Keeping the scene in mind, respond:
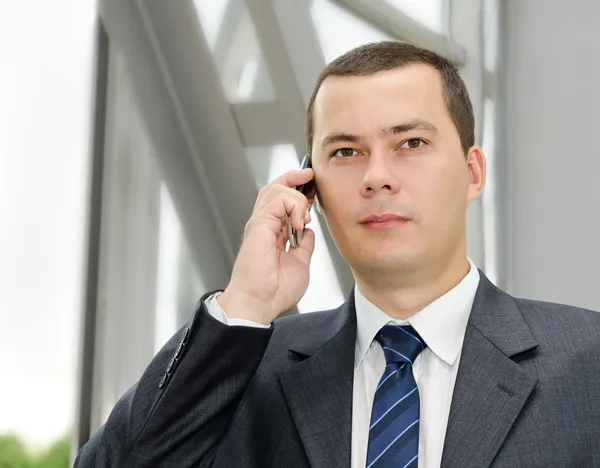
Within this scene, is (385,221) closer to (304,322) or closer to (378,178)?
(378,178)

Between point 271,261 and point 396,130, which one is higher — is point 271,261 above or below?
below

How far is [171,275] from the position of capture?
2.65 meters

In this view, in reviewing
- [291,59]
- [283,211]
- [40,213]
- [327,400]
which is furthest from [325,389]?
[40,213]

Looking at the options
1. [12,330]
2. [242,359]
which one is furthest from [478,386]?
[12,330]

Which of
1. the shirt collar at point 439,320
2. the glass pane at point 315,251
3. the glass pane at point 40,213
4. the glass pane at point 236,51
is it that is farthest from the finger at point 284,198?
the glass pane at point 40,213

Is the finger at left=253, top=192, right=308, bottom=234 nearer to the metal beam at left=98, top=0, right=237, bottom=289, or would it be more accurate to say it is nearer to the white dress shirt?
the white dress shirt

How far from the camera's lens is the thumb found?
1.71 metres

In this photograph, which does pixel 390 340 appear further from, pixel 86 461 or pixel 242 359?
pixel 86 461

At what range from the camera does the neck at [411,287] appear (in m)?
1.59

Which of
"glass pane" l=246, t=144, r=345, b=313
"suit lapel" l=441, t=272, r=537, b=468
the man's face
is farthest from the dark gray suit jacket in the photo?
"glass pane" l=246, t=144, r=345, b=313

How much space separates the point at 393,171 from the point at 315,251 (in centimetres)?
98

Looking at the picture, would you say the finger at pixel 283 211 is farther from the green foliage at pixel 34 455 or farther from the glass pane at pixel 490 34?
the green foliage at pixel 34 455

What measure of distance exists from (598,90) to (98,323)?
160 centimetres

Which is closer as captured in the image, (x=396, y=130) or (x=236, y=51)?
(x=396, y=130)
